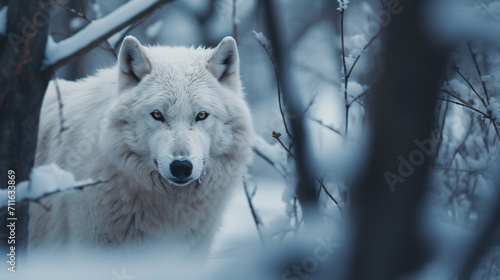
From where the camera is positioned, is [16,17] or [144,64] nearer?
[16,17]

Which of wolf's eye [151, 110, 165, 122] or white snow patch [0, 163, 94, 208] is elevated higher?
wolf's eye [151, 110, 165, 122]

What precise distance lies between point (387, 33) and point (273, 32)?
1.23 metres

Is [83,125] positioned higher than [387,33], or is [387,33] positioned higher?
[83,125]

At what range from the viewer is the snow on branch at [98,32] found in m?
2.07

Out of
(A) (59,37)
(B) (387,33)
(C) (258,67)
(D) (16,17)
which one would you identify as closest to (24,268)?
(D) (16,17)

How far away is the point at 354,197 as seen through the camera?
1131mm

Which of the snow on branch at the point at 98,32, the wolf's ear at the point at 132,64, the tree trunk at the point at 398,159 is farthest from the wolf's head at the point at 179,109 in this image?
the tree trunk at the point at 398,159

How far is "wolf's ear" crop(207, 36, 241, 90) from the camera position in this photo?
12.6 ft

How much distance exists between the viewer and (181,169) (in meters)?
3.23

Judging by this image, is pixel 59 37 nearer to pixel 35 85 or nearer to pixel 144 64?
pixel 144 64

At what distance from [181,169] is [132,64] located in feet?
3.24

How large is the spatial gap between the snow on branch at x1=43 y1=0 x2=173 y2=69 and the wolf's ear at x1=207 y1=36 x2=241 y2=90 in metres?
1.73

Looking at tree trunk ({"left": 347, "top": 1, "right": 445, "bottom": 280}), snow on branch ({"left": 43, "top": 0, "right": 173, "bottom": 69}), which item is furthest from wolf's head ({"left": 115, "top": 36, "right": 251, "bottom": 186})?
tree trunk ({"left": 347, "top": 1, "right": 445, "bottom": 280})

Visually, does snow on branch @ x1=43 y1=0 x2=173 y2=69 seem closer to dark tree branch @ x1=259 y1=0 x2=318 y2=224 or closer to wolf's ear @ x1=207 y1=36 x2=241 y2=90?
dark tree branch @ x1=259 y1=0 x2=318 y2=224
